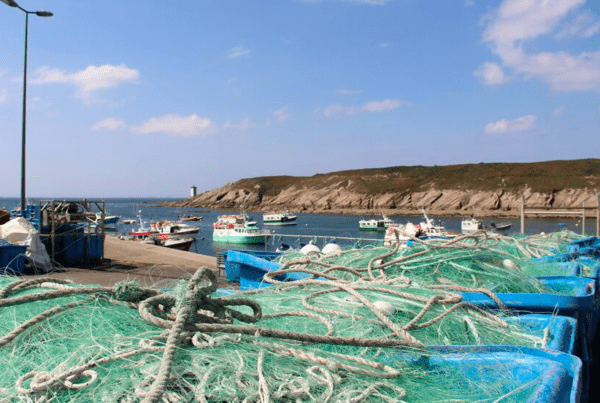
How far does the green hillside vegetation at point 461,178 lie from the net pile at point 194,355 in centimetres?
10839

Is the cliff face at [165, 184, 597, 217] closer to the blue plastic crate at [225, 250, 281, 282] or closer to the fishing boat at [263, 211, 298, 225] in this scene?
the fishing boat at [263, 211, 298, 225]

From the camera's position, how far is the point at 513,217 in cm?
9275

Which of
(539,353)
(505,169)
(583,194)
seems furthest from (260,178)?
(539,353)

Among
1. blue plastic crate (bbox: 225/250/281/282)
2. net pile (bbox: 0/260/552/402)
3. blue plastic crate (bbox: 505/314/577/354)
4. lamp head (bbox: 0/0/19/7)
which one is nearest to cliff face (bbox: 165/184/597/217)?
lamp head (bbox: 0/0/19/7)

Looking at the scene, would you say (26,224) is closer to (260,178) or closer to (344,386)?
(344,386)

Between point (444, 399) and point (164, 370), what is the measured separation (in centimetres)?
126

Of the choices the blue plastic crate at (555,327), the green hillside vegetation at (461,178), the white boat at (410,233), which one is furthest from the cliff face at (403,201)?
the blue plastic crate at (555,327)

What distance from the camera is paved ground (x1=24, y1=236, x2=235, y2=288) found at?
10.9 metres

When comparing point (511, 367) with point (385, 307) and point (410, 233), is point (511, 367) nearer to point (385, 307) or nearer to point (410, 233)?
point (385, 307)

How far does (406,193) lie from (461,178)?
16.0 m

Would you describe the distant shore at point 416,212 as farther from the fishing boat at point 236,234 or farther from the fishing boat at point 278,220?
the fishing boat at point 236,234

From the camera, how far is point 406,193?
397 ft

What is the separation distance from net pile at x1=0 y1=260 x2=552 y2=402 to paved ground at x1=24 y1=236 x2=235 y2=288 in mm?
6730

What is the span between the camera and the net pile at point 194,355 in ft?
6.38
